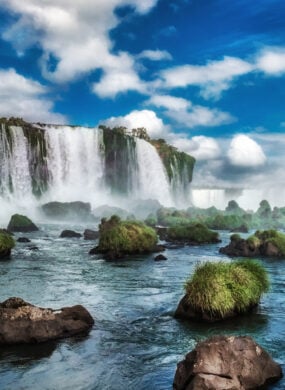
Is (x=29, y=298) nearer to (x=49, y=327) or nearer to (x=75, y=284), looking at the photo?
(x=75, y=284)

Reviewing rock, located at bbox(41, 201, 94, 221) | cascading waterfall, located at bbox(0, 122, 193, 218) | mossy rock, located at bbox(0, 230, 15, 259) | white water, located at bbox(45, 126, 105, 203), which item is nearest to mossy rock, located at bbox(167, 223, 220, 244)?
mossy rock, located at bbox(0, 230, 15, 259)

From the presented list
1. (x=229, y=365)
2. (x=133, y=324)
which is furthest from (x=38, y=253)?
(x=229, y=365)

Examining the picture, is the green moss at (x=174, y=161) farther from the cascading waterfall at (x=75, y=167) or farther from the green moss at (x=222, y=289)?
the green moss at (x=222, y=289)

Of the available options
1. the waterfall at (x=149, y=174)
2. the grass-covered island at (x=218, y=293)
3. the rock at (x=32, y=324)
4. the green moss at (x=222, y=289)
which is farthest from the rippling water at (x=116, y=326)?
the waterfall at (x=149, y=174)

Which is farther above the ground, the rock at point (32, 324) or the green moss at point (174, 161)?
the green moss at point (174, 161)

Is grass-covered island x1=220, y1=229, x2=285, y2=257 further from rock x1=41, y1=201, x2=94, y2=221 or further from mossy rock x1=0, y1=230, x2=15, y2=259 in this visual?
rock x1=41, y1=201, x2=94, y2=221

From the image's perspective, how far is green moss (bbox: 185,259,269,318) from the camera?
68.6 feet

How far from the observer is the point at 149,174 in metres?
133

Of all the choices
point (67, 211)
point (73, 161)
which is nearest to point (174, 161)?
point (73, 161)

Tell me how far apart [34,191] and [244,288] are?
3656 inches

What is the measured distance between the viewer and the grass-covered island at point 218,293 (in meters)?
20.9

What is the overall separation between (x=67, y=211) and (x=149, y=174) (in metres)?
41.3

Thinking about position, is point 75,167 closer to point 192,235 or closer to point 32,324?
point 192,235

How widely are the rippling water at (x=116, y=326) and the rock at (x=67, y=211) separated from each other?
56231 millimetres
